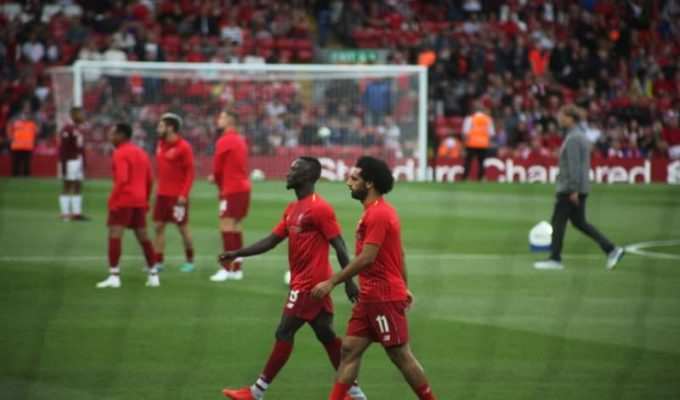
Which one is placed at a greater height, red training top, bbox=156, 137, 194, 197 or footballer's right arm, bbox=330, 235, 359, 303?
red training top, bbox=156, 137, 194, 197

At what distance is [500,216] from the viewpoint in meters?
24.5

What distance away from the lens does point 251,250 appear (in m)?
8.70

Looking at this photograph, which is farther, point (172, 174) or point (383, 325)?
point (172, 174)

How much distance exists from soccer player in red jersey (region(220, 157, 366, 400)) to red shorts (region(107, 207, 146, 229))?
5834 mm

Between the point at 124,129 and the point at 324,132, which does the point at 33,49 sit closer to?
the point at 324,132

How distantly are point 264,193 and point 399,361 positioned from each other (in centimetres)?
2199

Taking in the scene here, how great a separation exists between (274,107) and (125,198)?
66.6ft

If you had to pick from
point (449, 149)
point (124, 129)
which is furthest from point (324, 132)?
point (124, 129)

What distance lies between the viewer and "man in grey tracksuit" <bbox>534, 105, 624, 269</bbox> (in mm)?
15930

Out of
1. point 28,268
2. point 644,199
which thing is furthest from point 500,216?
point 28,268

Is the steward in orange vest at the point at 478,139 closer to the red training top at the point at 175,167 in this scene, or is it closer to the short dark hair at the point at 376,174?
the red training top at the point at 175,167

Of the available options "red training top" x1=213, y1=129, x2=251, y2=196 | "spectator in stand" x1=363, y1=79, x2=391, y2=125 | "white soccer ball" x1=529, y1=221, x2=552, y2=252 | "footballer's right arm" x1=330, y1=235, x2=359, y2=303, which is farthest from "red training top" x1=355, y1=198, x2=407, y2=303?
"spectator in stand" x1=363, y1=79, x2=391, y2=125

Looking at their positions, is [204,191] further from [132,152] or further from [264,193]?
[132,152]

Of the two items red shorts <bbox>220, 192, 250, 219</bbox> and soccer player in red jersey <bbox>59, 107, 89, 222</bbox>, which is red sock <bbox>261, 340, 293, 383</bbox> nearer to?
red shorts <bbox>220, 192, 250, 219</bbox>
